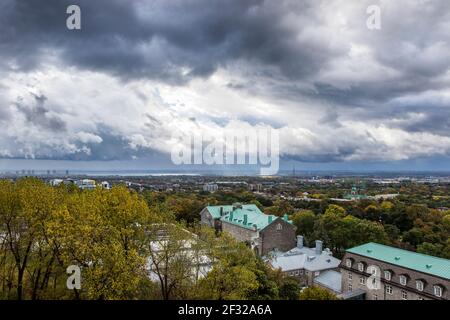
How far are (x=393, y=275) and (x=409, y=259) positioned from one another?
2.28 metres

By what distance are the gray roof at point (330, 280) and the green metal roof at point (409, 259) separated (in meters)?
5.15

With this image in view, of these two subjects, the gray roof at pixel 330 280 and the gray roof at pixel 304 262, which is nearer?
the gray roof at pixel 330 280

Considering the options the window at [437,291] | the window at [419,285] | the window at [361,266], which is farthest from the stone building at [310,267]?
the window at [437,291]

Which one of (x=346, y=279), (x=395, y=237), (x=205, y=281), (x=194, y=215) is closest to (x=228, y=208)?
(x=194, y=215)

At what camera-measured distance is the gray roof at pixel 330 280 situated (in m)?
39.6

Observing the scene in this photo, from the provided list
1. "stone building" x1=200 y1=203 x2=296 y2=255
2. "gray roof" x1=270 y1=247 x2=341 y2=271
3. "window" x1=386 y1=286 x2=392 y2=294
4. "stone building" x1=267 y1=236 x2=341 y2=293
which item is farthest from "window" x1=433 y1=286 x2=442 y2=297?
"stone building" x1=200 y1=203 x2=296 y2=255

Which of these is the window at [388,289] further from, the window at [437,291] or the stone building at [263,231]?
the stone building at [263,231]

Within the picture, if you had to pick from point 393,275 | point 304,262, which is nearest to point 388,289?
point 393,275

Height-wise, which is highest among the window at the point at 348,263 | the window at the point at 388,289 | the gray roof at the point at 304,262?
the window at the point at 348,263

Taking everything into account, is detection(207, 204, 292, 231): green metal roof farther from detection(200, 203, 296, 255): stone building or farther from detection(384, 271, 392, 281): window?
detection(384, 271, 392, 281): window

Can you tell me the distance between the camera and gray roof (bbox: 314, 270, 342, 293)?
3962 cm
